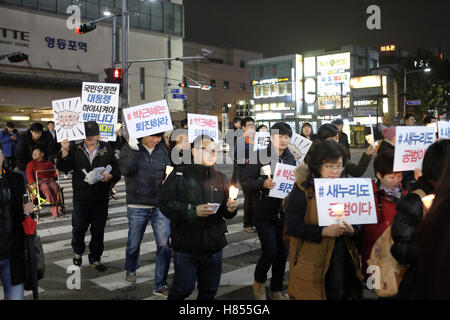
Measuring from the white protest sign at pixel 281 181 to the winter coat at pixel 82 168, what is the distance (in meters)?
2.58

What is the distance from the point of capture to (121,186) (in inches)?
584

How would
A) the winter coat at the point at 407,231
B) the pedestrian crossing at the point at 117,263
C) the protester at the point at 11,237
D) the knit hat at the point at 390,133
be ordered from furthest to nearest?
the knit hat at the point at 390,133 < the pedestrian crossing at the point at 117,263 < the protester at the point at 11,237 < the winter coat at the point at 407,231

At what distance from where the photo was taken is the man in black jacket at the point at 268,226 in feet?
15.2

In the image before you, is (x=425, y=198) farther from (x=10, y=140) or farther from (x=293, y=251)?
(x=10, y=140)

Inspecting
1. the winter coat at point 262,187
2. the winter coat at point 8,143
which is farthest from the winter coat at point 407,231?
the winter coat at point 8,143

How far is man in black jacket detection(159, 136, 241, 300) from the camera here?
3.53m

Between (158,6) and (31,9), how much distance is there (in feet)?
40.6

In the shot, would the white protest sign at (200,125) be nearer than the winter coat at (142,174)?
No

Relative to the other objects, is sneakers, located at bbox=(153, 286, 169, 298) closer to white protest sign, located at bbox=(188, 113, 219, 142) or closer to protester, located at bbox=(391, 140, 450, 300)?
white protest sign, located at bbox=(188, 113, 219, 142)

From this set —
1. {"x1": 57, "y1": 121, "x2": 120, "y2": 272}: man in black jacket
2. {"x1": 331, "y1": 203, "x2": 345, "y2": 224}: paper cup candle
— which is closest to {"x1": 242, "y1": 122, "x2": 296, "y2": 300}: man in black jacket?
{"x1": 331, "y1": 203, "x2": 345, "y2": 224}: paper cup candle

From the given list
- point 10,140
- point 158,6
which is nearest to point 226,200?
point 10,140

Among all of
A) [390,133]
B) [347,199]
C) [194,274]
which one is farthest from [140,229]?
[390,133]

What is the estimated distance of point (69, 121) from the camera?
21.0 ft

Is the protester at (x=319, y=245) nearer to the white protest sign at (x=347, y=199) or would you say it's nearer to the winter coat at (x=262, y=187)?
the white protest sign at (x=347, y=199)
